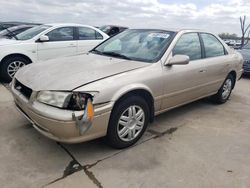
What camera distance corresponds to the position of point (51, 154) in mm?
3006

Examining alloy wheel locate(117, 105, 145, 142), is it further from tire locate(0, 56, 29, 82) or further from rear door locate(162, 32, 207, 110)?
tire locate(0, 56, 29, 82)

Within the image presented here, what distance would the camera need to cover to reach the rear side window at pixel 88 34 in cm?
721

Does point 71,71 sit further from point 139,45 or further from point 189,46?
point 189,46

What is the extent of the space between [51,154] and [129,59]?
157 cm

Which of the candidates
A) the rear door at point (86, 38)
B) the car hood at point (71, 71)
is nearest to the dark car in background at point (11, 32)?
the rear door at point (86, 38)

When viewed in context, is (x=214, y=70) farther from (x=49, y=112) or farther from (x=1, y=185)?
(x=1, y=185)

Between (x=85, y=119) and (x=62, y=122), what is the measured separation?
0.23m

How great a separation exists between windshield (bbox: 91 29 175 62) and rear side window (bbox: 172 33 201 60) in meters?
0.17

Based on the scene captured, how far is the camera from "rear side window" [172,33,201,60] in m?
3.77

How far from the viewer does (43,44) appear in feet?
21.1

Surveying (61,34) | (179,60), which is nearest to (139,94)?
(179,60)

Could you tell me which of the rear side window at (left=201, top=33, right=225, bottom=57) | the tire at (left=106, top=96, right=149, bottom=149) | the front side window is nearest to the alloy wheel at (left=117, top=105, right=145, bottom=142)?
the tire at (left=106, top=96, right=149, bottom=149)

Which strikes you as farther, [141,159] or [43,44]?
[43,44]

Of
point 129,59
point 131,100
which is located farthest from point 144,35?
point 131,100
